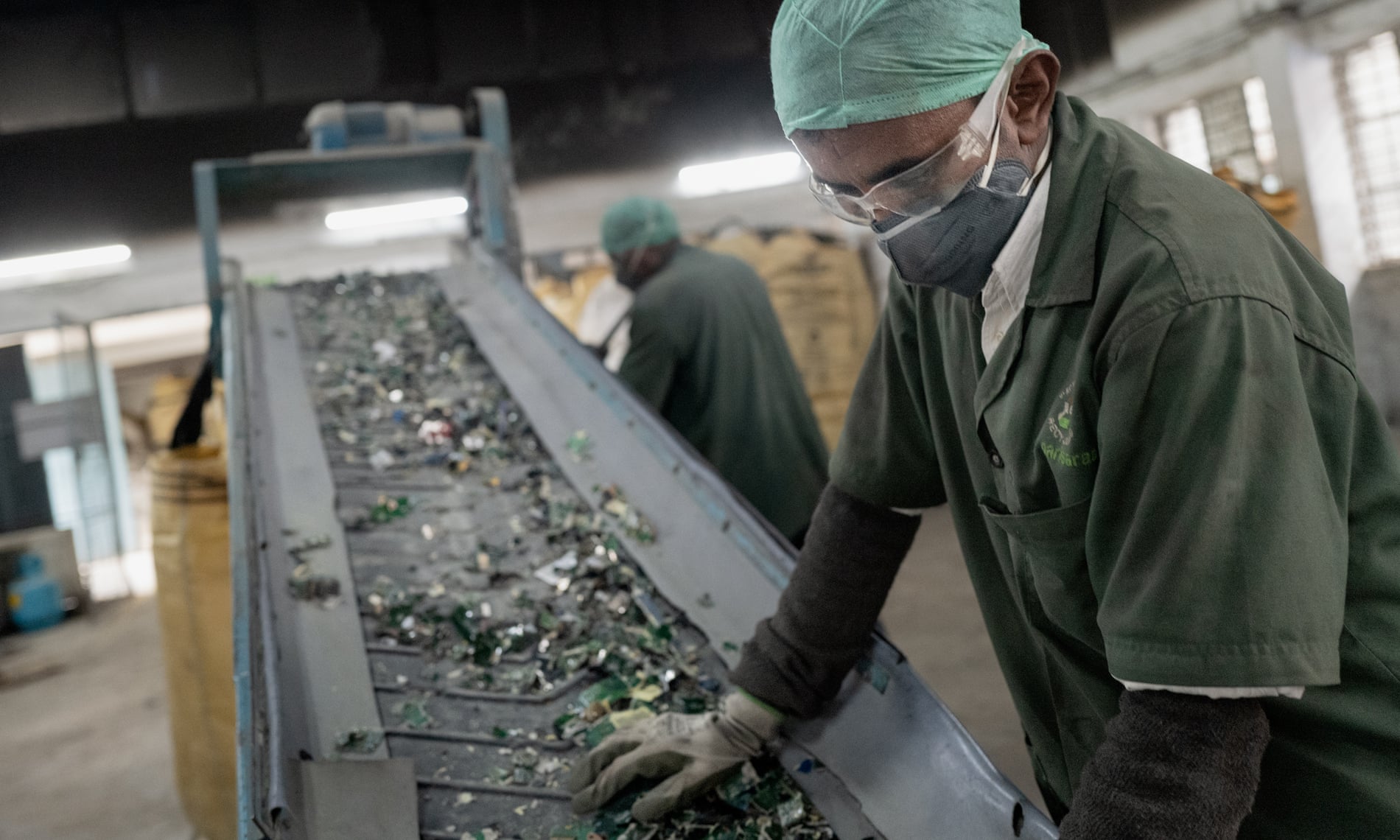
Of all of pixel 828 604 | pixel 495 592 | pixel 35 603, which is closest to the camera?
pixel 828 604

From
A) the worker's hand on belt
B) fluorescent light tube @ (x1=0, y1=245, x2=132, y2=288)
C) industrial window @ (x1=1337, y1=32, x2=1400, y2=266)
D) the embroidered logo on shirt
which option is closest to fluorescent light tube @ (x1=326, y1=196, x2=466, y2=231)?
fluorescent light tube @ (x1=0, y1=245, x2=132, y2=288)

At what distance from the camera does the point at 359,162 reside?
3734mm

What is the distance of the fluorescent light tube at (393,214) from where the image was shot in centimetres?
877

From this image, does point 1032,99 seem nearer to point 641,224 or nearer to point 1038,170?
point 1038,170

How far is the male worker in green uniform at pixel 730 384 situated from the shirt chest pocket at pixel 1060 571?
198cm

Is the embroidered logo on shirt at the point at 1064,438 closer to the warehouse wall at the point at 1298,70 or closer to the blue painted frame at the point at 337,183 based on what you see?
the blue painted frame at the point at 337,183

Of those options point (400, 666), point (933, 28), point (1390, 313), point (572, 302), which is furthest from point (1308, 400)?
point (572, 302)

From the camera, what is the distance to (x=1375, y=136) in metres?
5.73

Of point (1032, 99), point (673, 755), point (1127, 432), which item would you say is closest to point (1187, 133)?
point (1032, 99)

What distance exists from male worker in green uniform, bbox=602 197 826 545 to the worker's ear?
→ 2.09m

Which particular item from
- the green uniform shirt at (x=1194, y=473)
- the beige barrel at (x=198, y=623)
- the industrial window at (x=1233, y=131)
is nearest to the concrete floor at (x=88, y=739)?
the beige barrel at (x=198, y=623)

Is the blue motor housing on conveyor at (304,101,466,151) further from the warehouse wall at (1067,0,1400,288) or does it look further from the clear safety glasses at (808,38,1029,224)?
the warehouse wall at (1067,0,1400,288)

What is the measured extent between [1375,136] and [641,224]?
481 cm

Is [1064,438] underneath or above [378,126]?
underneath
